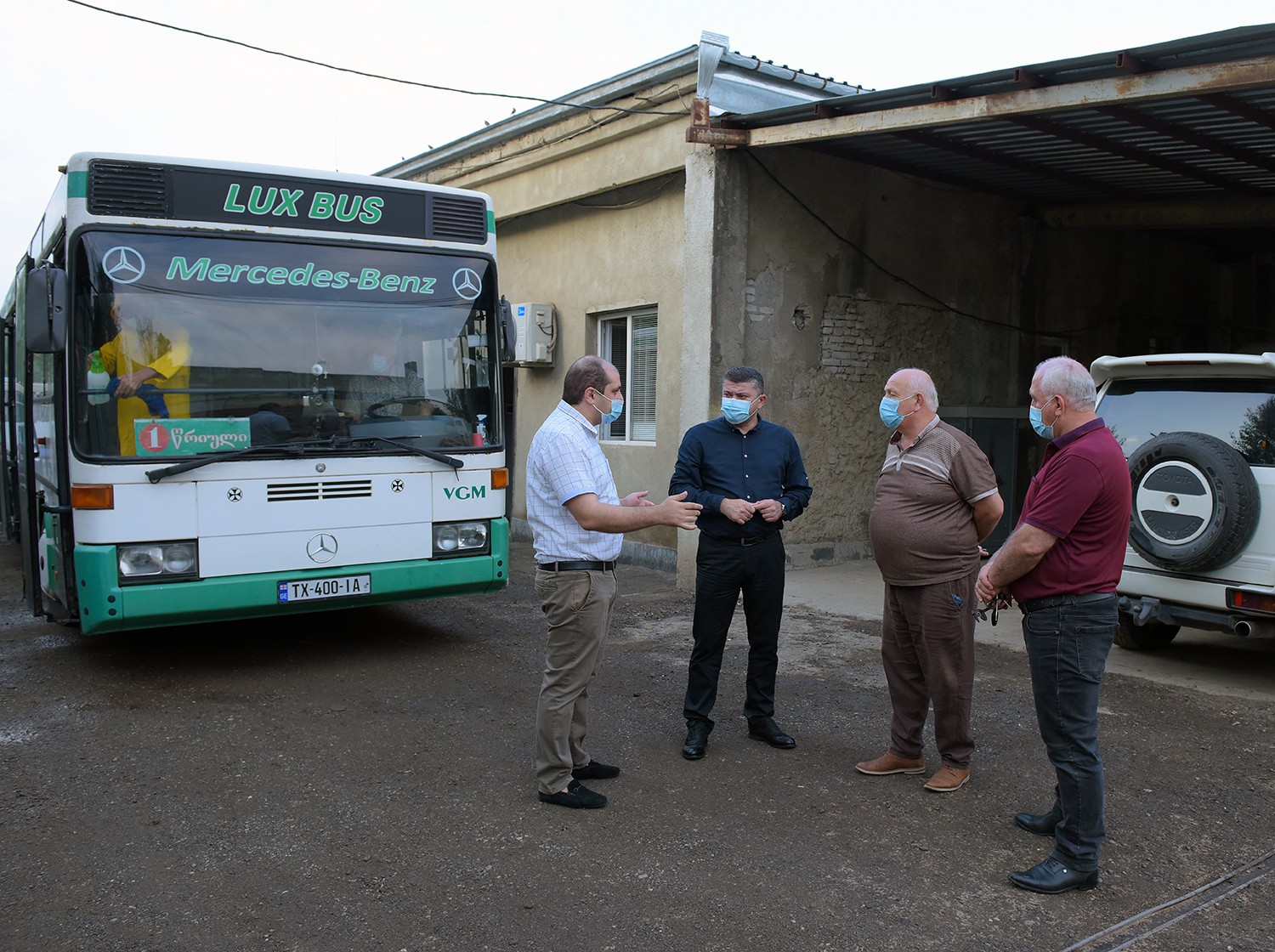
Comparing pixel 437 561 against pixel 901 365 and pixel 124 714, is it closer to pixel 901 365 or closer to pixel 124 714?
pixel 124 714

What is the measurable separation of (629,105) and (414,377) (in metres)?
5.00

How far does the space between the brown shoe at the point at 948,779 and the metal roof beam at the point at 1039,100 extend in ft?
15.1

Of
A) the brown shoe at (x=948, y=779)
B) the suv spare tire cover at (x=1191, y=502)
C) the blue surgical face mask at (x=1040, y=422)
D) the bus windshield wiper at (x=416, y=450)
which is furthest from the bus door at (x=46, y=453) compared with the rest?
the suv spare tire cover at (x=1191, y=502)

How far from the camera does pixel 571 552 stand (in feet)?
14.3

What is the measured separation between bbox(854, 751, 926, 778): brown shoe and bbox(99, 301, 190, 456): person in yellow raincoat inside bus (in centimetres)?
424

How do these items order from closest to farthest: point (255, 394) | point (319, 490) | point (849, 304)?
point (255, 394) → point (319, 490) → point (849, 304)

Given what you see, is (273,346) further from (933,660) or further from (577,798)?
(933,660)

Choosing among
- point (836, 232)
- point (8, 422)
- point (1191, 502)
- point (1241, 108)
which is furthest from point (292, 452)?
point (1241, 108)

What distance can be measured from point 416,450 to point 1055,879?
440 centimetres

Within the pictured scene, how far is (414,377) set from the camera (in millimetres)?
6691

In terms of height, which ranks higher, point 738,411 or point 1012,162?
point 1012,162

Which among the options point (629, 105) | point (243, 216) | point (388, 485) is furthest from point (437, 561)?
point (629, 105)

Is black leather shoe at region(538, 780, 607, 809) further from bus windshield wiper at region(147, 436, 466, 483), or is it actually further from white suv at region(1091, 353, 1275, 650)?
white suv at region(1091, 353, 1275, 650)

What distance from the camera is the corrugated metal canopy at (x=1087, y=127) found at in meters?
6.52
